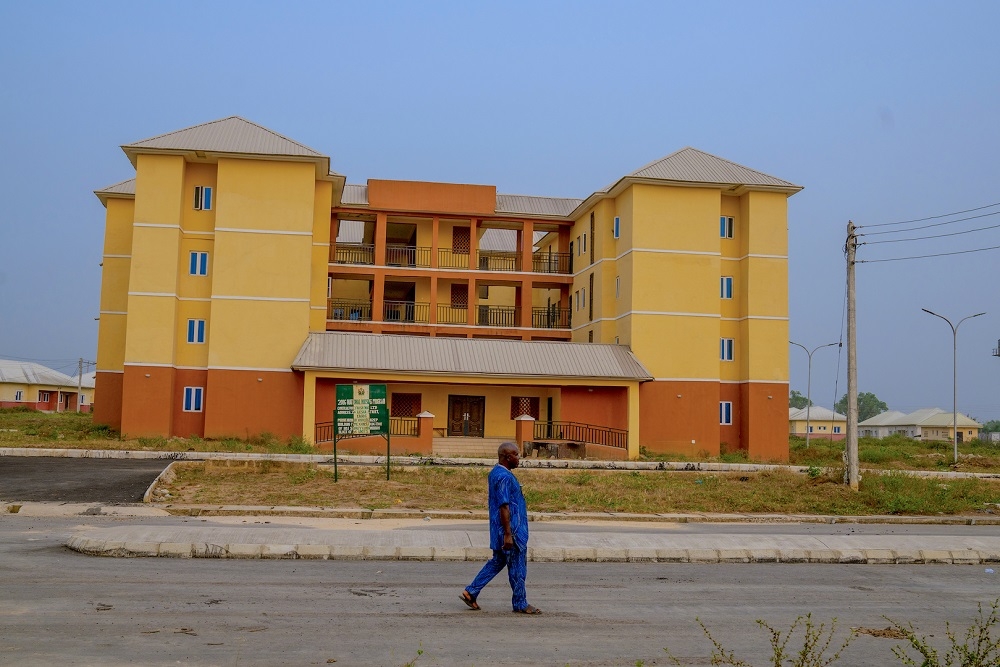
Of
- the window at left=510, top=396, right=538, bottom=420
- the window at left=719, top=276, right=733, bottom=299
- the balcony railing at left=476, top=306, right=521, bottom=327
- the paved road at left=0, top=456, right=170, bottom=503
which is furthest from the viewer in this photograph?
the balcony railing at left=476, top=306, right=521, bottom=327

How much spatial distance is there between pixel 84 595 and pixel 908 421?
10890 cm

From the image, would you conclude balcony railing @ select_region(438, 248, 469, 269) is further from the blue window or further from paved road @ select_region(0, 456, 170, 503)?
paved road @ select_region(0, 456, 170, 503)

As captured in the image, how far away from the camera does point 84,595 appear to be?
9.12 meters

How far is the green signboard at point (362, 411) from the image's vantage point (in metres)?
22.0

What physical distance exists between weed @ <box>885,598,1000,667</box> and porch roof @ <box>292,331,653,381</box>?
96.6 feet

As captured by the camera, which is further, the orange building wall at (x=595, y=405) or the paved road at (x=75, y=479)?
the orange building wall at (x=595, y=405)

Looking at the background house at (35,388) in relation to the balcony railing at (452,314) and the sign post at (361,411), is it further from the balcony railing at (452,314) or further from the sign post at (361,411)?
the sign post at (361,411)

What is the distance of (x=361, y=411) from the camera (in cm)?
2212

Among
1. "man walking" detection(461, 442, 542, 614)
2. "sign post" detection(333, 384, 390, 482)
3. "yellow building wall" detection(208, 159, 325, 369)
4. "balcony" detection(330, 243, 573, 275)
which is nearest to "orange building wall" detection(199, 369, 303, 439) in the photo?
"yellow building wall" detection(208, 159, 325, 369)

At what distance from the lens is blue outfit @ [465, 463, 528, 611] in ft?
29.6

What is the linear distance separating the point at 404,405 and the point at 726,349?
15030mm

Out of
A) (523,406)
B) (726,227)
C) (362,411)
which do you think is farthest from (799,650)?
(726,227)

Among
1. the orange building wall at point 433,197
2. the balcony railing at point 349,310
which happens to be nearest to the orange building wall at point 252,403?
the balcony railing at point 349,310

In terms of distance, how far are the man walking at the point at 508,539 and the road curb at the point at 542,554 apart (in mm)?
3522
